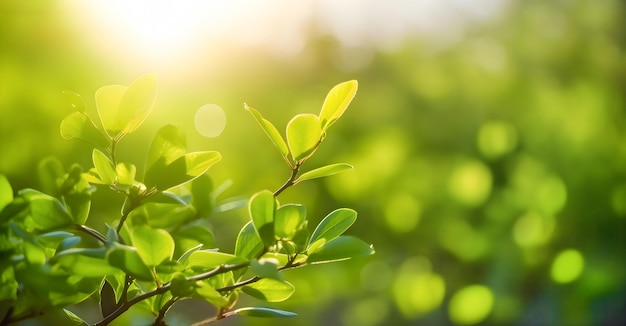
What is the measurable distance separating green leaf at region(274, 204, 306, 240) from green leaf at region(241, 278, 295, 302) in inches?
2.0

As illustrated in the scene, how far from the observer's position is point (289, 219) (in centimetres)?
34

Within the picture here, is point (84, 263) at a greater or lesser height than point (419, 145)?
greater

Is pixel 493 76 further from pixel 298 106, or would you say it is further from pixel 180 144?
pixel 180 144

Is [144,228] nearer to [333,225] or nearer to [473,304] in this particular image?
[333,225]

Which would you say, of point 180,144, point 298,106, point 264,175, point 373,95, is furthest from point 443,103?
point 180,144

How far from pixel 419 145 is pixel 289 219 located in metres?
1.51

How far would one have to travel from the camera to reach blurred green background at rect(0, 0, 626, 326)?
4.35 ft

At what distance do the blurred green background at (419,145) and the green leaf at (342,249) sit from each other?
28.9 inches

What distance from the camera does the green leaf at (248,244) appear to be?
37cm

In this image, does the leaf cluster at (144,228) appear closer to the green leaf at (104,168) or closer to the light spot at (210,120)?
the green leaf at (104,168)

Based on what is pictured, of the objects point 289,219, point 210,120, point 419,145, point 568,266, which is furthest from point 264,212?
point 419,145

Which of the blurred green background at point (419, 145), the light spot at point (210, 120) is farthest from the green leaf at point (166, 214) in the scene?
the light spot at point (210, 120)

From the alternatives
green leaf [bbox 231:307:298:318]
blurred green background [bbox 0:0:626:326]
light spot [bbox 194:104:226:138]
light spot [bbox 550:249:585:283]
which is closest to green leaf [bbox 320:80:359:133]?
green leaf [bbox 231:307:298:318]

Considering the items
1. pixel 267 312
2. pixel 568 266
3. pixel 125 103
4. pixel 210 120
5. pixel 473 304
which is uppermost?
pixel 125 103
